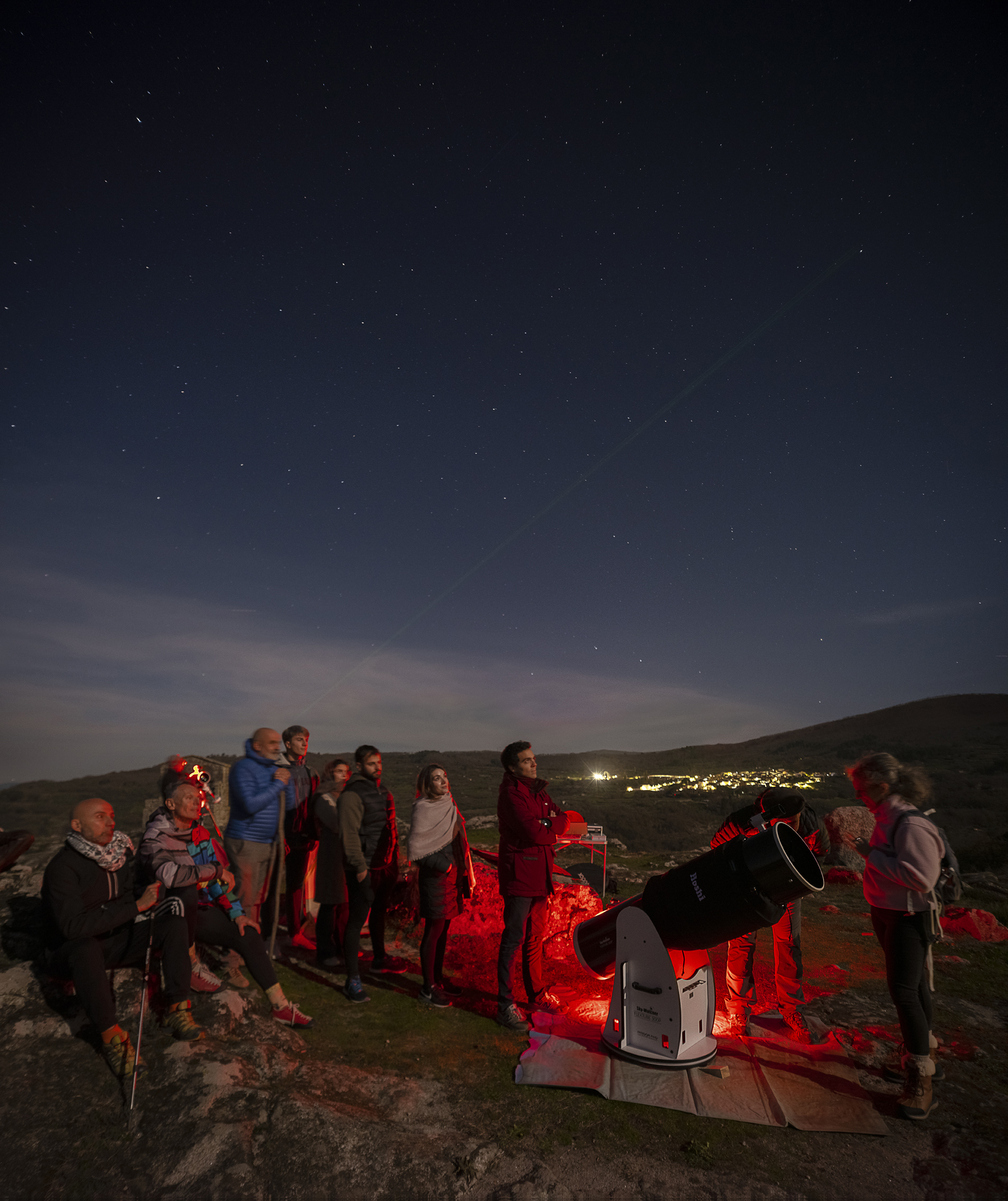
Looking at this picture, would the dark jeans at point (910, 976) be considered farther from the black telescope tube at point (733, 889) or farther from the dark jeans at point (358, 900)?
the dark jeans at point (358, 900)

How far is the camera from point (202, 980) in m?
5.59

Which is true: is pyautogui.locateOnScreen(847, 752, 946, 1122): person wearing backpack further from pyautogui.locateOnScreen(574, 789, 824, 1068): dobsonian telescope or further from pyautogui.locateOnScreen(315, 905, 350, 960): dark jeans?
pyautogui.locateOnScreen(315, 905, 350, 960): dark jeans

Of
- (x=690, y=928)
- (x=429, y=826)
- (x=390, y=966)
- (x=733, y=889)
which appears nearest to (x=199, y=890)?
(x=429, y=826)

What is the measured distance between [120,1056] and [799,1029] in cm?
561

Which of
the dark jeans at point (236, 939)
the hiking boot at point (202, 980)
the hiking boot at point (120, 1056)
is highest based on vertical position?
the dark jeans at point (236, 939)

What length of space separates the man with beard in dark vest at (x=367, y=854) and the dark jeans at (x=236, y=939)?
1.02 metres

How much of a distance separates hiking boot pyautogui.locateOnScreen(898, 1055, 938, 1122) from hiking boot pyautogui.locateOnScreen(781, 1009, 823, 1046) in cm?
101

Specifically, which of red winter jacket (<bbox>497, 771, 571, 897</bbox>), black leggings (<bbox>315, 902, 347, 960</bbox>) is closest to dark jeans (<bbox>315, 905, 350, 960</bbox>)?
black leggings (<bbox>315, 902, 347, 960</bbox>)

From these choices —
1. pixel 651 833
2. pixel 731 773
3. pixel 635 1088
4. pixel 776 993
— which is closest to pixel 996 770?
pixel 731 773

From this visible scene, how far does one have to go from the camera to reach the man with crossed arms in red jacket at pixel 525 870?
5895mm

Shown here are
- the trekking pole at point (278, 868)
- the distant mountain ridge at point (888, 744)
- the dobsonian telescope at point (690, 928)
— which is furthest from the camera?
the distant mountain ridge at point (888, 744)

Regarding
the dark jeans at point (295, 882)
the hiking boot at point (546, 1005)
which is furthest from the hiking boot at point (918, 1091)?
the dark jeans at point (295, 882)

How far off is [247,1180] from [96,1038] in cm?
215

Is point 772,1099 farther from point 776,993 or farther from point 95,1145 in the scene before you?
point 95,1145
